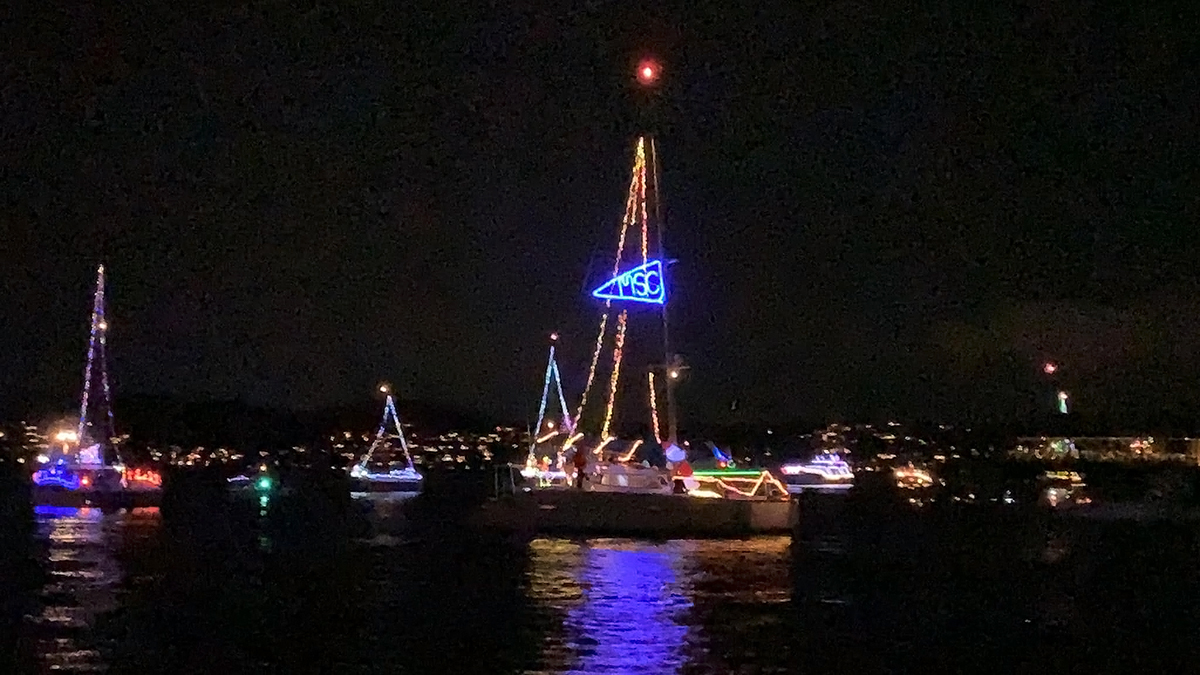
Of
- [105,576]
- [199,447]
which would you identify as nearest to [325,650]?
[105,576]

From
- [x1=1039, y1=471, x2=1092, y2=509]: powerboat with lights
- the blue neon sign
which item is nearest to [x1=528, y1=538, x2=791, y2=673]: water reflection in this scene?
the blue neon sign

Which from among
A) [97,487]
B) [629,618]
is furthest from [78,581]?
[97,487]

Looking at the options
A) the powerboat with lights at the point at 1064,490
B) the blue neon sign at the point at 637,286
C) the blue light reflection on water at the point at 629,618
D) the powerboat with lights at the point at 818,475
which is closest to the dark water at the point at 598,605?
the blue light reflection on water at the point at 629,618

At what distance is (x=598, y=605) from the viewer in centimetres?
2038

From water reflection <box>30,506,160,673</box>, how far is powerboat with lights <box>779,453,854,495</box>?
34.5 meters

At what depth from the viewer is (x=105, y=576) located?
25438 millimetres

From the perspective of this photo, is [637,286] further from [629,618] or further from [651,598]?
[629,618]

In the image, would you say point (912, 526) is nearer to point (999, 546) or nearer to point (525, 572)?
point (999, 546)

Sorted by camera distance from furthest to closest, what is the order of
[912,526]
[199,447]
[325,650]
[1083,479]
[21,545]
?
[199,447], [1083,479], [912,526], [21,545], [325,650]

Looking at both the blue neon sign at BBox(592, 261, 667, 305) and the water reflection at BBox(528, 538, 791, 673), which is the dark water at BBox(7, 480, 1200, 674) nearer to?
the water reflection at BBox(528, 538, 791, 673)

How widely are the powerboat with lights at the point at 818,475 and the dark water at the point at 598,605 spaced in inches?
1408

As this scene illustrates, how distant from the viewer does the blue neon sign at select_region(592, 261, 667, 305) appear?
41.7 m

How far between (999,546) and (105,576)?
20.2m

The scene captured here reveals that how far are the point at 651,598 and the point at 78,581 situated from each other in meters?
9.89
